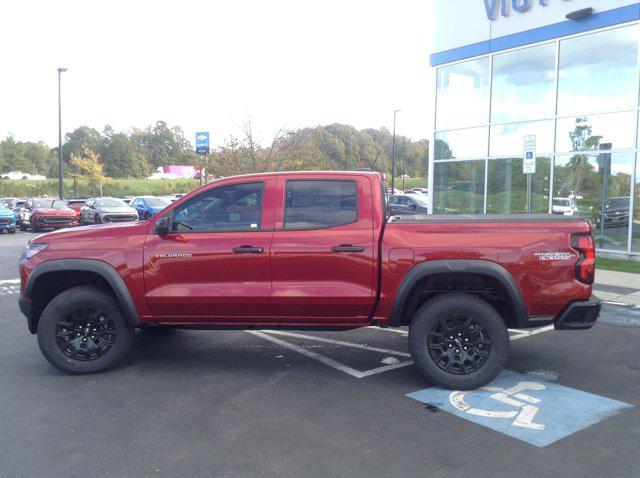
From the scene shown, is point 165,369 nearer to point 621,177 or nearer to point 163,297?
point 163,297

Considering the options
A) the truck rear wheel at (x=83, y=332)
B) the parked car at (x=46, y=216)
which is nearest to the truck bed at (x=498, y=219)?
the truck rear wheel at (x=83, y=332)

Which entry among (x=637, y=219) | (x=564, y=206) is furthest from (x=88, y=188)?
(x=637, y=219)

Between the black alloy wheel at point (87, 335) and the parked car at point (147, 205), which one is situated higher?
the parked car at point (147, 205)

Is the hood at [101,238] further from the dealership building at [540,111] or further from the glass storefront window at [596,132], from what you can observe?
the glass storefront window at [596,132]

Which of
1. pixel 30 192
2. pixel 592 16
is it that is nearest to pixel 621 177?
pixel 592 16

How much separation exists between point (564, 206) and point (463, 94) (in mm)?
4813

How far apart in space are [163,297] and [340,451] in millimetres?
2258

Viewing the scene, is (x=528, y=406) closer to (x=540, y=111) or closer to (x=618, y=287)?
(x=618, y=287)

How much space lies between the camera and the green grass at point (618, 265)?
39.3 feet

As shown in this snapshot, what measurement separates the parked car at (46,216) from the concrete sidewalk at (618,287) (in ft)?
70.7

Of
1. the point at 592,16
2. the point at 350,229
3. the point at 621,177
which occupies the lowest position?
the point at 350,229

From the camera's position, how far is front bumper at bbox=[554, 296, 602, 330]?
486 cm

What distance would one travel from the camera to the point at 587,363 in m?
5.81

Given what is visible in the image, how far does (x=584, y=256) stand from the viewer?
4852 millimetres
